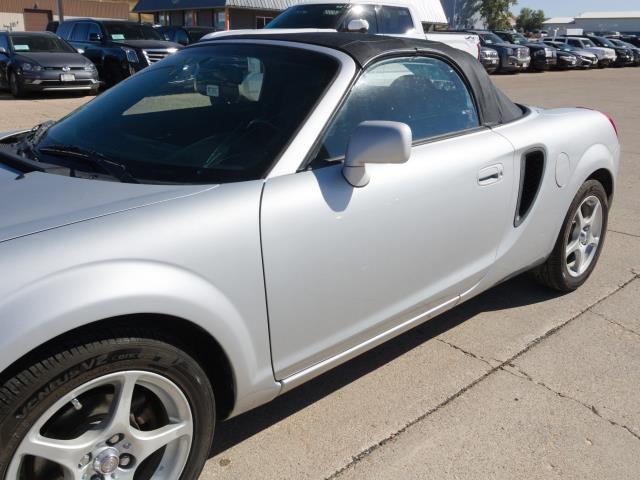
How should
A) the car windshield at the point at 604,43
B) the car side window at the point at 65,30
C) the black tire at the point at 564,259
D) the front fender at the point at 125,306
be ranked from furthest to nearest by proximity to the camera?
the car windshield at the point at 604,43
the car side window at the point at 65,30
the black tire at the point at 564,259
the front fender at the point at 125,306

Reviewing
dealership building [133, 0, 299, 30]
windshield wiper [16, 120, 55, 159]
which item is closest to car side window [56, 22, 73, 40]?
windshield wiper [16, 120, 55, 159]

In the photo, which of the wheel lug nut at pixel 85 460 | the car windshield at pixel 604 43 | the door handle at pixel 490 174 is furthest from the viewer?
the car windshield at pixel 604 43

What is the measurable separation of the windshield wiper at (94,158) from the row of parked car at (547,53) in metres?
20.5

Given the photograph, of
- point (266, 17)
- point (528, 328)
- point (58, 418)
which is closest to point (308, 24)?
point (528, 328)

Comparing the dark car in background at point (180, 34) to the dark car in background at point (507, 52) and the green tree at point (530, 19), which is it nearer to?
the dark car in background at point (507, 52)

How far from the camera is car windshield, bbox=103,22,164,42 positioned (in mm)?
14812

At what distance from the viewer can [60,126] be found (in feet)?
9.08

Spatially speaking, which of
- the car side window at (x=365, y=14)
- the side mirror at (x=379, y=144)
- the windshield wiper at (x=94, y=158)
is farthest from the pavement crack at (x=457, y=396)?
the car side window at (x=365, y=14)

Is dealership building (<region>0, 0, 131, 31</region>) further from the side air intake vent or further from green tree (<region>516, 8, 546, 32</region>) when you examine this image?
green tree (<region>516, 8, 546, 32</region>)

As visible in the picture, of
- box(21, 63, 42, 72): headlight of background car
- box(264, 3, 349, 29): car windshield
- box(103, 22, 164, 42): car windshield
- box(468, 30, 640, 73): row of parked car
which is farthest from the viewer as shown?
box(468, 30, 640, 73): row of parked car

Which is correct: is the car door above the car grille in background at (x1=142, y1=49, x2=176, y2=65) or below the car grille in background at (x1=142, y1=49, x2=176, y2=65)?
above

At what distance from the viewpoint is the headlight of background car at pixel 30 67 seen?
12.6m

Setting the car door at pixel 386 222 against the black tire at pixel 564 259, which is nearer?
the car door at pixel 386 222

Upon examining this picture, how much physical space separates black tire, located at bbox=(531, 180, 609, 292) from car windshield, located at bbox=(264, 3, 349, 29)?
6.64 m
